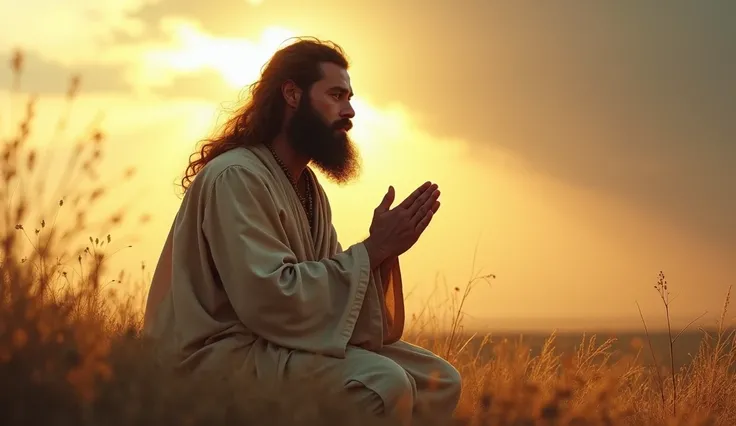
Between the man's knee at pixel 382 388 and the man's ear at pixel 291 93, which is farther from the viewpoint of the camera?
the man's ear at pixel 291 93

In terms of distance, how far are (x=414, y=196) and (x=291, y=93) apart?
1.13 m

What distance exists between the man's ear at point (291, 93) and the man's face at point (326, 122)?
3cm

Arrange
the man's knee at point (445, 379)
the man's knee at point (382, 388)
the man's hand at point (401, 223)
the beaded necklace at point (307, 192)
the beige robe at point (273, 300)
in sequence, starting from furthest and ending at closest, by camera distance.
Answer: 1. the beaded necklace at point (307, 192)
2. the man's knee at point (445, 379)
3. the man's hand at point (401, 223)
4. the beige robe at point (273, 300)
5. the man's knee at point (382, 388)

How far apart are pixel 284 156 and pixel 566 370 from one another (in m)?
2.33

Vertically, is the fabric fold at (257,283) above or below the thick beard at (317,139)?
below

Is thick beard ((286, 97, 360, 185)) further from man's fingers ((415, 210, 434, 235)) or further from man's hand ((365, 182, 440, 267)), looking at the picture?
man's fingers ((415, 210, 434, 235))

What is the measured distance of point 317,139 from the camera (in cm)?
514

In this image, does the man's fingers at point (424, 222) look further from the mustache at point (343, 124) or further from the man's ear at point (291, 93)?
the man's ear at point (291, 93)

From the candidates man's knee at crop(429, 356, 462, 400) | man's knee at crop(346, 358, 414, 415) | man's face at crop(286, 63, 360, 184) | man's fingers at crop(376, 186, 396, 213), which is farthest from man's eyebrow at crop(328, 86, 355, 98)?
man's knee at crop(346, 358, 414, 415)

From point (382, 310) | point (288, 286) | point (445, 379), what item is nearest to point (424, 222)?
point (382, 310)

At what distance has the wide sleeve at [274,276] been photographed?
14.4 feet

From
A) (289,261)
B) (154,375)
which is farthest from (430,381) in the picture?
(154,375)

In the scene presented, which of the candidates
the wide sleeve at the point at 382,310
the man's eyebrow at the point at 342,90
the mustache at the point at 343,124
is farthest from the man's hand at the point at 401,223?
the man's eyebrow at the point at 342,90

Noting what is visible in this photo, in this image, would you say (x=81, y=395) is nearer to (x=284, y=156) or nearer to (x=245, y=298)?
(x=245, y=298)
